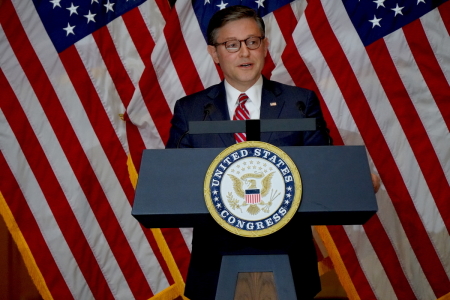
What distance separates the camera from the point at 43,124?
274 cm

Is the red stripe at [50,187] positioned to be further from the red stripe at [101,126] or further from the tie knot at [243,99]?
the tie knot at [243,99]

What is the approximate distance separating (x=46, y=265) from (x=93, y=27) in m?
1.34

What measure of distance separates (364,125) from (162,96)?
111cm

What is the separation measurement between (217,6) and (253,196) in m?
1.84

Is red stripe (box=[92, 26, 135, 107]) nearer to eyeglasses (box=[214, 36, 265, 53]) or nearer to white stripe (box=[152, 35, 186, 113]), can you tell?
white stripe (box=[152, 35, 186, 113])

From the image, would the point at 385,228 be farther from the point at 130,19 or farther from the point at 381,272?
the point at 130,19

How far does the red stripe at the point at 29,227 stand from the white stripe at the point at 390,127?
5.90ft

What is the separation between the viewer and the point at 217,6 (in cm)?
284

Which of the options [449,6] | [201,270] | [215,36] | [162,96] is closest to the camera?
[201,270]

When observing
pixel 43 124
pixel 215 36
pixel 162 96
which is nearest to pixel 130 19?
pixel 162 96

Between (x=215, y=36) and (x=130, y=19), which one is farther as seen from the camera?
(x=130, y=19)

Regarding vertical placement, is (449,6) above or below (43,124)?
above

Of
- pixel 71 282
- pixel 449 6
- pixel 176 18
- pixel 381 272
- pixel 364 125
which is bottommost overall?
pixel 381 272

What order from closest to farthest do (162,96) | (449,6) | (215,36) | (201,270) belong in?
(201,270), (215,36), (449,6), (162,96)
